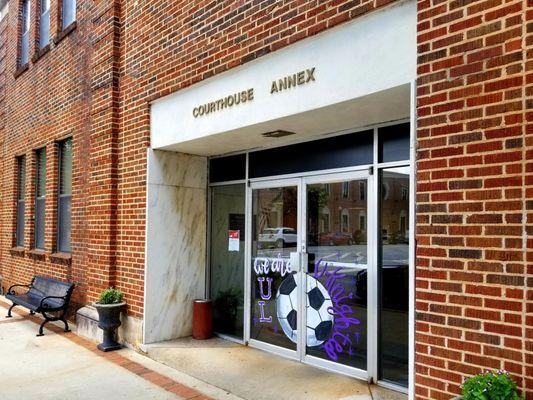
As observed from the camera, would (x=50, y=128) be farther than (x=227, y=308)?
Yes

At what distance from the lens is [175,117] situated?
593 cm

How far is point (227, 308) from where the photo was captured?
670cm

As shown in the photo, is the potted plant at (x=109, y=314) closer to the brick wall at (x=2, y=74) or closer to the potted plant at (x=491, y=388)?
the potted plant at (x=491, y=388)

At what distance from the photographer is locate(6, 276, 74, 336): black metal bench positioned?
7449mm

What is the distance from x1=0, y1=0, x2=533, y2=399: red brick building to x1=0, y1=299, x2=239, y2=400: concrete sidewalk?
0.56m

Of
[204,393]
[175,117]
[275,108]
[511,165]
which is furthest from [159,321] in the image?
[511,165]

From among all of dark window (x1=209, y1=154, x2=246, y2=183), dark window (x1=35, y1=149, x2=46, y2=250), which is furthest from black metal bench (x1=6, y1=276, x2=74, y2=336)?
dark window (x1=209, y1=154, x2=246, y2=183)

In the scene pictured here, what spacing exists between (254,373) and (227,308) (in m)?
1.58

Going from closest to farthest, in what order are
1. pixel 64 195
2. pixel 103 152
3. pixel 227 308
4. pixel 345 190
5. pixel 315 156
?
pixel 345 190 → pixel 315 156 → pixel 227 308 → pixel 103 152 → pixel 64 195

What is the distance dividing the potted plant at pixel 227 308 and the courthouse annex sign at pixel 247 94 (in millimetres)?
2554

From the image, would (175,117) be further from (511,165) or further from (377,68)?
→ (511,165)

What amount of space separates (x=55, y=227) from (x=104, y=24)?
3970mm

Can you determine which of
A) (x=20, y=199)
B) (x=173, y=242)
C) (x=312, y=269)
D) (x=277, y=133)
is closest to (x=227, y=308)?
(x=173, y=242)

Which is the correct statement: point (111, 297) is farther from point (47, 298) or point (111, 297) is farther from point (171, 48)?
point (171, 48)
